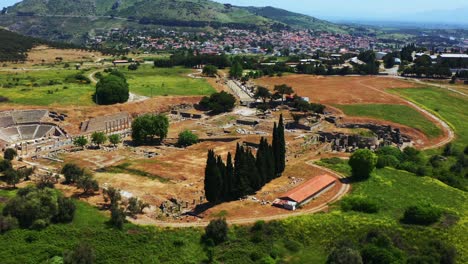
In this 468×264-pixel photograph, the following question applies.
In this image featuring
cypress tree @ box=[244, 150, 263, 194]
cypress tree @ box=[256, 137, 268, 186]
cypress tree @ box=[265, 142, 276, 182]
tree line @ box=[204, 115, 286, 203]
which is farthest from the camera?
cypress tree @ box=[265, 142, 276, 182]

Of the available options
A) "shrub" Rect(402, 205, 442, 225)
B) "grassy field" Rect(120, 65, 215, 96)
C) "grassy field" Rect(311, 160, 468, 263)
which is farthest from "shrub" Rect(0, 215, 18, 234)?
"grassy field" Rect(120, 65, 215, 96)

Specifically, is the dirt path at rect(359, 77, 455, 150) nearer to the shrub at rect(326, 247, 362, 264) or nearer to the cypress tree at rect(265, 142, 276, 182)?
the cypress tree at rect(265, 142, 276, 182)

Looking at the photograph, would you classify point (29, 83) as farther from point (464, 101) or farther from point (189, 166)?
point (464, 101)

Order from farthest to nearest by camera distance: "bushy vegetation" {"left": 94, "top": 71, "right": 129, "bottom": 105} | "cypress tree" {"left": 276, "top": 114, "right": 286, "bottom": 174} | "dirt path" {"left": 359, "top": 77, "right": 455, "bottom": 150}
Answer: "bushy vegetation" {"left": 94, "top": 71, "right": 129, "bottom": 105} → "dirt path" {"left": 359, "top": 77, "right": 455, "bottom": 150} → "cypress tree" {"left": 276, "top": 114, "right": 286, "bottom": 174}

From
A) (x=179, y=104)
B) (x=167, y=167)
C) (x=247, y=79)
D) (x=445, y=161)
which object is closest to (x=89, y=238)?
(x=167, y=167)

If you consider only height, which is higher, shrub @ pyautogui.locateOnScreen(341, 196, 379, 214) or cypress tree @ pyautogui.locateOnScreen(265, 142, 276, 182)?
cypress tree @ pyautogui.locateOnScreen(265, 142, 276, 182)
